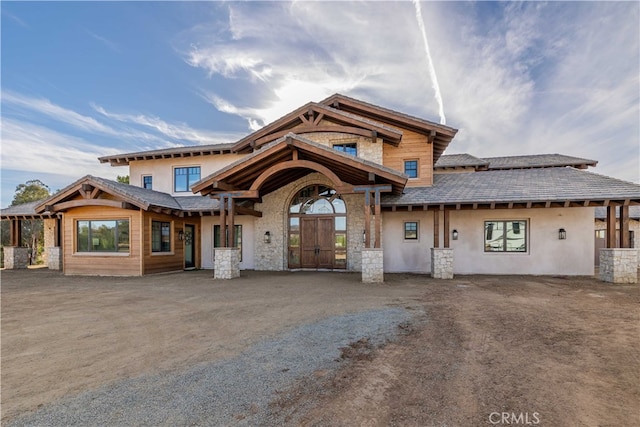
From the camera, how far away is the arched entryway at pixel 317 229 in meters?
13.6

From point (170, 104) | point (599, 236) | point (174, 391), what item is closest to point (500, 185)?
point (599, 236)

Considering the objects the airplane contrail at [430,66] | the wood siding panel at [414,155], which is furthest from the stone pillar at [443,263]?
the airplane contrail at [430,66]

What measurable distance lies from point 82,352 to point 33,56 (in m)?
15.9

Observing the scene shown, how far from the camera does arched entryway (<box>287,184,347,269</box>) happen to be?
13586mm

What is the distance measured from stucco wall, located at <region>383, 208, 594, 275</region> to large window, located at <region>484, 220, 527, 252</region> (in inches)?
7.0

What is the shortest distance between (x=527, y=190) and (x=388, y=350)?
34.0 ft

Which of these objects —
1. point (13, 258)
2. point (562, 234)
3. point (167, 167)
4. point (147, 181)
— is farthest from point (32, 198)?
point (562, 234)

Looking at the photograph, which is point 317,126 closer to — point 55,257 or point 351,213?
point 351,213

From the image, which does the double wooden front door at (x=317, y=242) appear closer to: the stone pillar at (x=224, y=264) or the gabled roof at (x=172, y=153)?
the stone pillar at (x=224, y=264)

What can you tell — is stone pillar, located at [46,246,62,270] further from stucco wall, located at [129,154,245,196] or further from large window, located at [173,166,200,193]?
large window, located at [173,166,200,193]

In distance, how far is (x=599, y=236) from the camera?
54.2 feet

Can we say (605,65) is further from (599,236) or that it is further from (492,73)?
(599,236)

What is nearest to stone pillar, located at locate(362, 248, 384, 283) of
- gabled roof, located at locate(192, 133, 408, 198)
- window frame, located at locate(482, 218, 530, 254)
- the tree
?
gabled roof, located at locate(192, 133, 408, 198)

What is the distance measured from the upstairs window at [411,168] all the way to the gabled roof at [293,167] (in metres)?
2.07
